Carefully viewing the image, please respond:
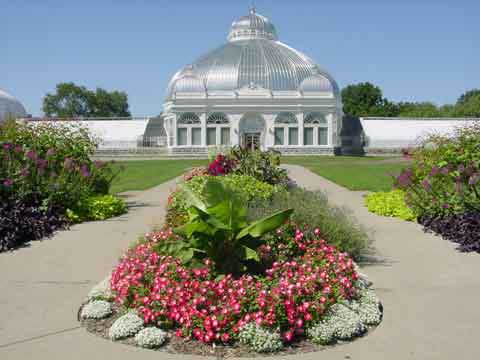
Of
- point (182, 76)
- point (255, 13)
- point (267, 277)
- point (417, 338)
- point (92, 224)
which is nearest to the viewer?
point (417, 338)

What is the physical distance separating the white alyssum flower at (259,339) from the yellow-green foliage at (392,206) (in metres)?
8.01

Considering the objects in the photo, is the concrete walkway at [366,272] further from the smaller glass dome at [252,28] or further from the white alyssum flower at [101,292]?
the smaller glass dome at [252,28]

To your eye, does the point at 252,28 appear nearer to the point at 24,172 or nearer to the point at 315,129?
the point at 315,129

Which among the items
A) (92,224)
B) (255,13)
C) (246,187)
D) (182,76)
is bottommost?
(92,224)

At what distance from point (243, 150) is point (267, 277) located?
10457 mm

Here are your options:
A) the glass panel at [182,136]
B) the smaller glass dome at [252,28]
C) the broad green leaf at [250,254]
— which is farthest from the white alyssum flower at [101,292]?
the smaller glass dome at [252,28]

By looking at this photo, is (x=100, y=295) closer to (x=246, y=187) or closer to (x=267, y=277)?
(x=267, y=277)

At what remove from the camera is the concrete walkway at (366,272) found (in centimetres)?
464

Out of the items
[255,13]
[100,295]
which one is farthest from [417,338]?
[255,13]

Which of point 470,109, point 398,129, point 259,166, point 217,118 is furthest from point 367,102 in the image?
point 259,166

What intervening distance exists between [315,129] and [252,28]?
21992 millimetres

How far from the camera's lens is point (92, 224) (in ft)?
38.0

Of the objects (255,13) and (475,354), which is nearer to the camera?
(475,354)

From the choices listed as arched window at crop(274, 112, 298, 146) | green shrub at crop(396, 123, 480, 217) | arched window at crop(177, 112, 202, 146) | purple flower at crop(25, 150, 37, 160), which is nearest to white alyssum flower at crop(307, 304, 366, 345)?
green shrub at crop(396, 123, 480, 217)
